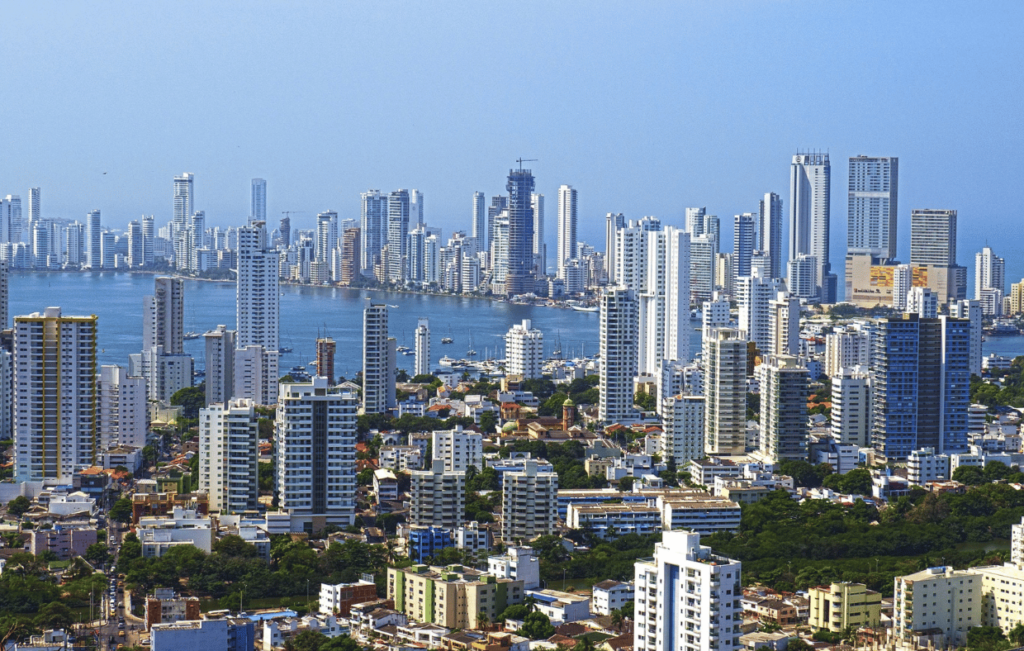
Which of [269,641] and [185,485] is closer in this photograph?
[269,641]

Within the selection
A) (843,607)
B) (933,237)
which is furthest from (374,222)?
(843,607)

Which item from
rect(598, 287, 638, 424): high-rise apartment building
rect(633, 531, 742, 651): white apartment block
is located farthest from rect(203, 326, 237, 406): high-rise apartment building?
rect(633, 531, 742, 651): white apartment block

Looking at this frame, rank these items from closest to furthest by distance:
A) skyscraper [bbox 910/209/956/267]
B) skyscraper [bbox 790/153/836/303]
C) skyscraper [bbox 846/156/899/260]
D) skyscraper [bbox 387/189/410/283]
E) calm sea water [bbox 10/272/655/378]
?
calm sea water [bbox 10/272/655/378] < skyscraper [bbox 910/209/956/267] < skyscraper [bbox 846/156/899/260] < skyscraper [bbox 790/153/836/303] < skyscraper [bbox 387/189/410/283]

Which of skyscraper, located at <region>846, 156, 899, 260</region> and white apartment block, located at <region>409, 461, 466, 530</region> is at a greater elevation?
skyscraper, located at <region>846, 156, 899, 260</region>

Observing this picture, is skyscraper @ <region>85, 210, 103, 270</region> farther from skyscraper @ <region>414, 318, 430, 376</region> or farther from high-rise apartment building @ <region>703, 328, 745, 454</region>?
high-rise apartment building @ <region>703, 328, 745, 454</region>

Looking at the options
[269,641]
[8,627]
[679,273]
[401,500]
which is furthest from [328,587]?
[679,273]

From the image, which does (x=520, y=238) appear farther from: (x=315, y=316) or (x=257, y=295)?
(x=257, y=295)

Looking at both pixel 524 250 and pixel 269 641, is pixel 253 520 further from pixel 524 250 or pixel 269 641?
pixel 524 250
